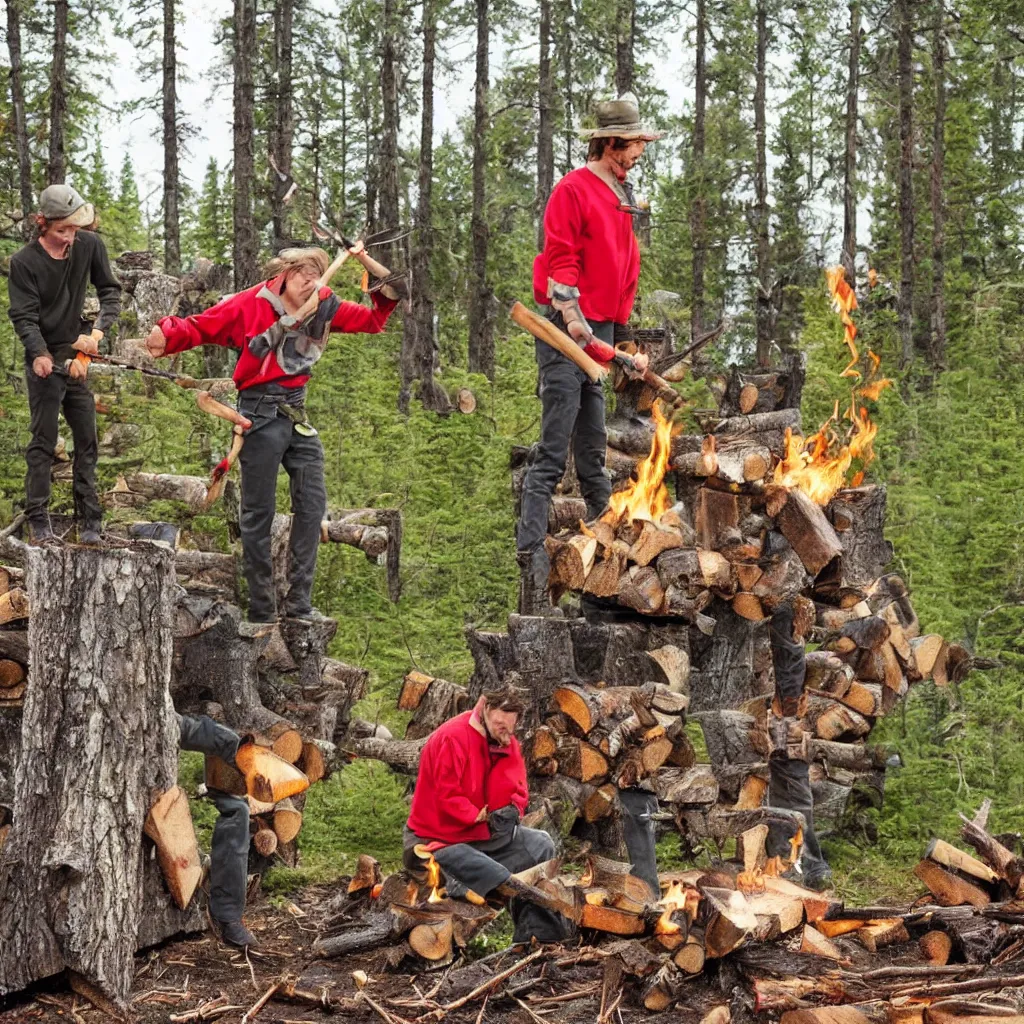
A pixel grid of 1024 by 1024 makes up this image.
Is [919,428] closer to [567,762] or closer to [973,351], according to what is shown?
[973,351]

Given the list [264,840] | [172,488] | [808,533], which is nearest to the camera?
[264,840]

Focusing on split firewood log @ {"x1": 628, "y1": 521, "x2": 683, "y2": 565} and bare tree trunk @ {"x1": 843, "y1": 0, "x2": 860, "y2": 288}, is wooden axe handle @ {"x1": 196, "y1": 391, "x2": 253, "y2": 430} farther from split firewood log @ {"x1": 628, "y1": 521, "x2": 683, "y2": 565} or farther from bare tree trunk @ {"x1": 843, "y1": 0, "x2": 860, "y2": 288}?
bare tree trunk @ {"x1": 843, "y1": 0, "x2": 860, "y2": 288}

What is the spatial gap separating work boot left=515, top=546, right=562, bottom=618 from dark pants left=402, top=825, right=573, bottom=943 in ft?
5.22

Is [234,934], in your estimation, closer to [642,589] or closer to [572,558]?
[572,558]

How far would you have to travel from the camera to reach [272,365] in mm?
7109

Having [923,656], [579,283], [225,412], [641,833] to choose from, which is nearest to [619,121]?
[579,283]

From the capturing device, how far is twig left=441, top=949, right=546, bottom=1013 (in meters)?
5.01

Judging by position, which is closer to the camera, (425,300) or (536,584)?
(536,584)

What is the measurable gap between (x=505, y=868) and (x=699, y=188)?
2125cm

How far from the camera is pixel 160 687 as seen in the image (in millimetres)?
5477

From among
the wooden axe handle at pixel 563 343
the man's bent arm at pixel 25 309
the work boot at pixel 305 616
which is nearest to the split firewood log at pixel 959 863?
the wooden axe handle at pixel 563 343

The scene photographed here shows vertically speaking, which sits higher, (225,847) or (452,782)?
(452,782)

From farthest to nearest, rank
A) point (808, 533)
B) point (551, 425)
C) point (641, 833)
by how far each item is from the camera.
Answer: point (551, 425) → point (808, 533) → point (641, 833)

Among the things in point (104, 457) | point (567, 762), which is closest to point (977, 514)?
point (567, 762)
